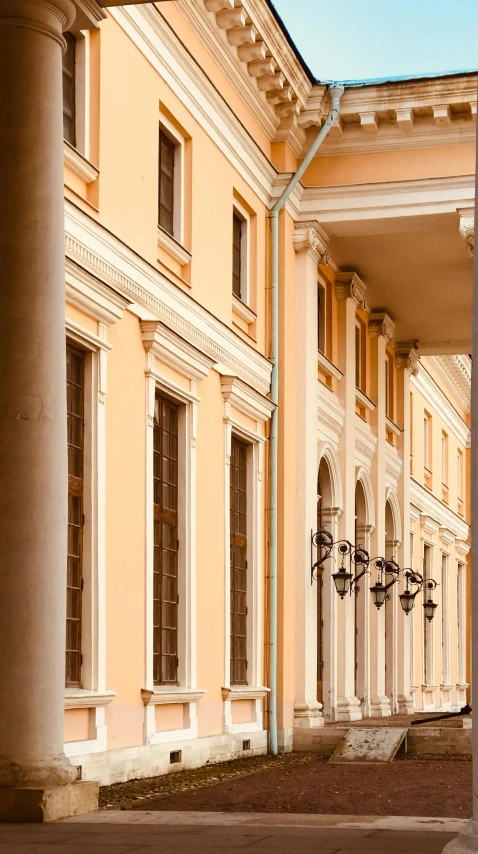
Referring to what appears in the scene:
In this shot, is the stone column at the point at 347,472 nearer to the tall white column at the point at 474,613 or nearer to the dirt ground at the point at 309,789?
the dirt ground at the point at 309,789

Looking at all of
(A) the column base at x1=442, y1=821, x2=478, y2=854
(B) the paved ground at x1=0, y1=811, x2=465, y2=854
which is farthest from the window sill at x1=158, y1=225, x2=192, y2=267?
(A) the column base at x1=442, y1=821, x2=478, y2=854

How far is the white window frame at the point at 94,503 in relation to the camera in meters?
13.3

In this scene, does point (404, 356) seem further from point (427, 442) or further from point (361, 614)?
point (361, 614)

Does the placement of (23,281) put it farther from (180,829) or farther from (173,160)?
(173,160)

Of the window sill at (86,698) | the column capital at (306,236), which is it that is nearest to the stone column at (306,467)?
the column capital at (306,236)

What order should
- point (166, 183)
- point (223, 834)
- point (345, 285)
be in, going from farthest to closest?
point (345, 285) → point (166, 183) → point (223, 834)

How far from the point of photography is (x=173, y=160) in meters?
17.2

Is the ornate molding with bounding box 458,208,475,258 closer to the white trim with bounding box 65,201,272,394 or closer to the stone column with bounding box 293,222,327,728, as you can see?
the stone column with bounding box 293,222,327,728

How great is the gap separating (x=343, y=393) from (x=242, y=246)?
498 centimetres

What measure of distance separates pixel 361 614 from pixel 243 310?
28.7ft

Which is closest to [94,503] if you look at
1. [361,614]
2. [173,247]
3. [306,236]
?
[173,247]

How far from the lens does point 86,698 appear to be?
13062 millimetres

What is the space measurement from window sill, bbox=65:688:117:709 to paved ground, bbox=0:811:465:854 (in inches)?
166

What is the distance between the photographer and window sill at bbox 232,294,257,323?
62.4ft
